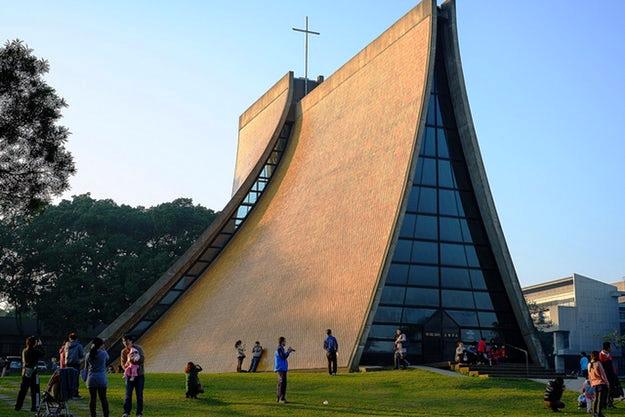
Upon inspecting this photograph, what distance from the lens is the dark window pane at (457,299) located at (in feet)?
84.4

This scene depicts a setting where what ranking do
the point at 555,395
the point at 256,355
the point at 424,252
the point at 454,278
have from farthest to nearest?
the point at 454,278 < the point at 424,252 < the point at 256,355 < the point at 555,395

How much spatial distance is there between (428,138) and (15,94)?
16.6 m

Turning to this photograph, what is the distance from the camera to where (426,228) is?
26.2 meters

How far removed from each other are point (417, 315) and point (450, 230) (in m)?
3.23

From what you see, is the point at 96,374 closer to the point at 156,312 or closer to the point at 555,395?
the point at 555,395

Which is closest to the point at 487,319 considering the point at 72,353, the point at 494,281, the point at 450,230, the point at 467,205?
the point at 494,281

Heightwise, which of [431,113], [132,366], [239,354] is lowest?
[239,354]

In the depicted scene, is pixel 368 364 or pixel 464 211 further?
pixel 464 211

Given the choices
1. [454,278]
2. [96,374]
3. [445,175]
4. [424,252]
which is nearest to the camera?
[96,374]

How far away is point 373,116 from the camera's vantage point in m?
27.9

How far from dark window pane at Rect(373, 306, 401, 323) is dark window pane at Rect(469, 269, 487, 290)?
2.89m

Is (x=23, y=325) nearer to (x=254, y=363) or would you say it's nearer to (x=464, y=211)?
(x=254, y=363)

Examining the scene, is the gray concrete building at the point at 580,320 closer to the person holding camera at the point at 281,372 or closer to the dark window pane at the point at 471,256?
the dark window pane at the point at 471,256

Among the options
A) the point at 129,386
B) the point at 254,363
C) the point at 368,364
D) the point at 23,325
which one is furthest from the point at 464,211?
the point at 23,325
